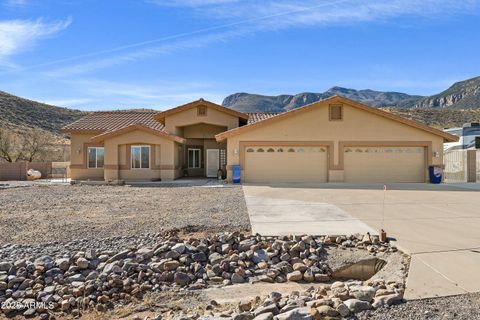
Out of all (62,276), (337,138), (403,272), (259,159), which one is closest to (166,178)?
(259,159)

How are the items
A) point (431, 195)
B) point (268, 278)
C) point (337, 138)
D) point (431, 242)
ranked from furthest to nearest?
point (337, 138)
point (431, 195)
point (431, 242)
point (268, 278)

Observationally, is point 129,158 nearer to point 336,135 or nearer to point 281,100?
point 336,135

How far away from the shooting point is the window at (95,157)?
2684 centimetres

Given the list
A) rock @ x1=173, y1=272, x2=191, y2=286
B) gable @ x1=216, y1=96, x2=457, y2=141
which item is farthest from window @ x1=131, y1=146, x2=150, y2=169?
rock @ x1=173, y1=272, x2=191, y2=286

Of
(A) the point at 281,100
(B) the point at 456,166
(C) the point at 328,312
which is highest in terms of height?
(A) the point at 281,100

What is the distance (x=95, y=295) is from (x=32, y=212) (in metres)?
7.33

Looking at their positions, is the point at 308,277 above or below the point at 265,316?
below

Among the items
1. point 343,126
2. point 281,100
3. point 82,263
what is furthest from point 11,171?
point 281,100

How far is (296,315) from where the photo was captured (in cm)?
473

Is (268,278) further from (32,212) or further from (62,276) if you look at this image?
(32,212)

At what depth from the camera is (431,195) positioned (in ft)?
54.5

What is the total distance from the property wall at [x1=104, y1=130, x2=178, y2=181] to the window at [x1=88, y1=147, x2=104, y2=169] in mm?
2528

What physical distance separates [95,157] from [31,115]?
37153 millimetres

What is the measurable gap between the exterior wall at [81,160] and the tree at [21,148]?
1112 cm
